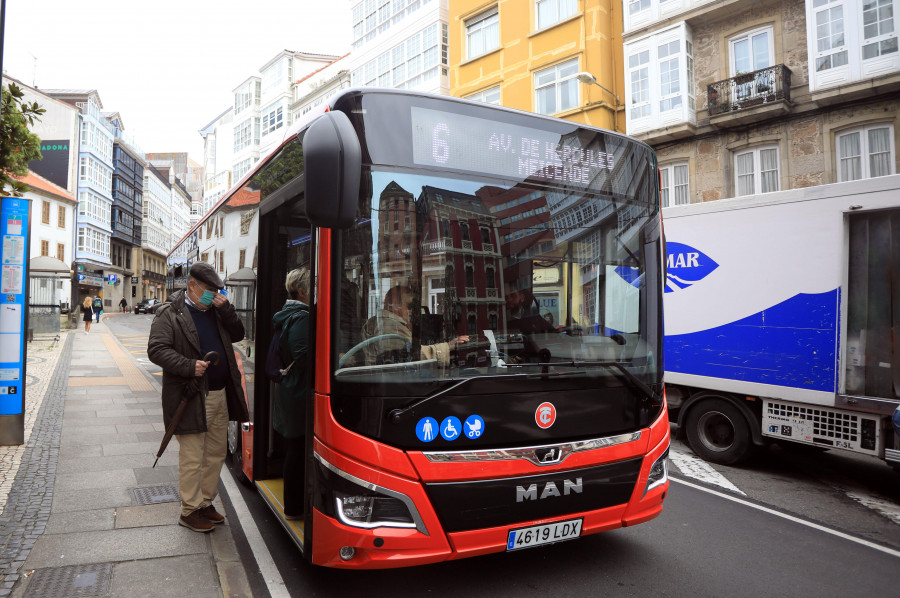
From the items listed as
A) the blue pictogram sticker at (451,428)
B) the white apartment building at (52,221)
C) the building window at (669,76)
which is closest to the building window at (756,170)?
the building window at (669,76)

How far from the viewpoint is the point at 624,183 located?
154 inches

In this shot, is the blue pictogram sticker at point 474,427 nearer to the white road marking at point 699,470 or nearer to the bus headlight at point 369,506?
the bus headlight at point 369,506

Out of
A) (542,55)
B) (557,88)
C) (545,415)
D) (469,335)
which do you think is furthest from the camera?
(542,55)

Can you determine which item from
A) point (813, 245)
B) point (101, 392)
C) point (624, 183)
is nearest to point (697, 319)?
point (813, 245)

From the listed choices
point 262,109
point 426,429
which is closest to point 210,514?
point 426,429

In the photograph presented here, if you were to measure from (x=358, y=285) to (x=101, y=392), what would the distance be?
9.86 metres

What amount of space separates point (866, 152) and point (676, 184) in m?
5.07

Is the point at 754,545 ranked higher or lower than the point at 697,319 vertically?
lower

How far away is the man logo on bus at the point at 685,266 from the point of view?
23.2 feet

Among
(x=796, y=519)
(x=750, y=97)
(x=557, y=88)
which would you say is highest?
(x=557, y=88)

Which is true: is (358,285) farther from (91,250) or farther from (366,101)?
(91,250)

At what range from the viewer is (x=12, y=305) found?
7047 mm

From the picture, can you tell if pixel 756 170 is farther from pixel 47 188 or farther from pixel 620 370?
pixel 47 188

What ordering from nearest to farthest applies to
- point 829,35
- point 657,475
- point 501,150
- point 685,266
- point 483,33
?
point 501,150
point 657,475
point 685,266
point 829,35
point 483,33
